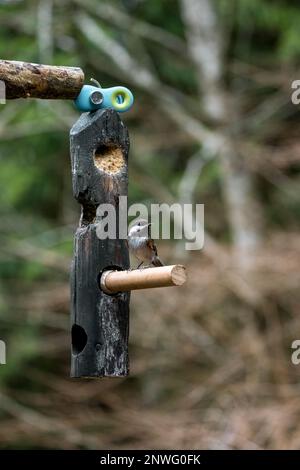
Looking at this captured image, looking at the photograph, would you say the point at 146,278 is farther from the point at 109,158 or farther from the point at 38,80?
the point at 38,80

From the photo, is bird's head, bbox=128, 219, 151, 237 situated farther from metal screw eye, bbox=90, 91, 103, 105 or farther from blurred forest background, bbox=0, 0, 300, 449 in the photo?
blurred forest background, bbox=0, 0, 300, 449

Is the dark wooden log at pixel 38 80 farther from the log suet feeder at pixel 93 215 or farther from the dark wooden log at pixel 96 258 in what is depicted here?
the dark wooden log at pixel 96 258

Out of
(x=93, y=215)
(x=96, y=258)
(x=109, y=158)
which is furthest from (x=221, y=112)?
(x=96, y=258)

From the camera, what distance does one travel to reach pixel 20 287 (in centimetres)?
1384

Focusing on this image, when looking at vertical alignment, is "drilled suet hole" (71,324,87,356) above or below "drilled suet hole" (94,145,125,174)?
below

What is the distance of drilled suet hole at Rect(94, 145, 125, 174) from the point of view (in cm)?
481

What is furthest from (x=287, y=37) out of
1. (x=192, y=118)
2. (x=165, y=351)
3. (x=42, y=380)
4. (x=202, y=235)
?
(x=42, y=380)

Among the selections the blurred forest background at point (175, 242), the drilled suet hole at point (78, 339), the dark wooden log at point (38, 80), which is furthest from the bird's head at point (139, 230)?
the blurred forest background at point (175, 242)

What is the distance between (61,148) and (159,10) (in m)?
2.48

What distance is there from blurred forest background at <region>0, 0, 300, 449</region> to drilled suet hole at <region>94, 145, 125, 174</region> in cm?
529

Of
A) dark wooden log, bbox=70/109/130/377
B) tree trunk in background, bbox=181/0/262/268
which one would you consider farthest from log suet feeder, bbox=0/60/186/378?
tree trunk in background, bbox=181/0/262/268
